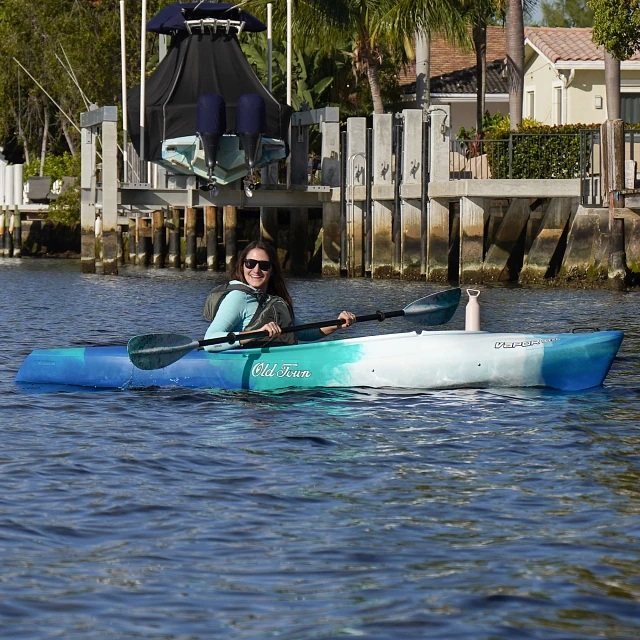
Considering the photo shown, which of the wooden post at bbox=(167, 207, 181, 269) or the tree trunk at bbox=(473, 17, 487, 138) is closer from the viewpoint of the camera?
the wooden post at bbox=(167, 207, 181, 269)

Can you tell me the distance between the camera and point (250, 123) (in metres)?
27.4

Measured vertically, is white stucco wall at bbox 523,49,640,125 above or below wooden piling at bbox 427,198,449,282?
above

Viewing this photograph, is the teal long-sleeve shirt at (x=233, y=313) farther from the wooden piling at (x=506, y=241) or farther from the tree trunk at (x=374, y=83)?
the tree trunk at (x=374, y=83)

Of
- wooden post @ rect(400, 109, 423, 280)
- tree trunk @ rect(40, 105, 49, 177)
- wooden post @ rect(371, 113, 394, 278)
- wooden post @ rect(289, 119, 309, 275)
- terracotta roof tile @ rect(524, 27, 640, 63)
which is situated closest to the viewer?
wooden post @ rect(400, 109, 423, 280)

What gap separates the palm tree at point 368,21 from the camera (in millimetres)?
33719

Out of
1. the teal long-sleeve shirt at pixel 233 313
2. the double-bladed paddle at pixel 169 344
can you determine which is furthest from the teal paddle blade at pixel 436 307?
the teal long-sleeve shirt at pixel 233 313

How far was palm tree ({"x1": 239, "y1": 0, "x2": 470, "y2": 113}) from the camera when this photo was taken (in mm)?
33719

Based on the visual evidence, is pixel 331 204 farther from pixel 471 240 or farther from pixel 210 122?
pixel 471 240

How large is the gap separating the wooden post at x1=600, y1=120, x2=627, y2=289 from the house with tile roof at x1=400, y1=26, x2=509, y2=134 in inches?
869

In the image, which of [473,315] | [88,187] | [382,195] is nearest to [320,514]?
[473,315]

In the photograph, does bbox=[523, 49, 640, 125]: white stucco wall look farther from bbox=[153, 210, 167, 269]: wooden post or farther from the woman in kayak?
the woman in kayak

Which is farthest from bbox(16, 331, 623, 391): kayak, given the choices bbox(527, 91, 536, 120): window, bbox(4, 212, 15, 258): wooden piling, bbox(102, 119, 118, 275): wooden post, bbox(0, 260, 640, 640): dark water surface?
bbox(4, 212, 15, 258): wooden piling

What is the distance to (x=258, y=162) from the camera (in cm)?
2834

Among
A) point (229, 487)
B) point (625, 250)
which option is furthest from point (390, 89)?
point (229, 487)
